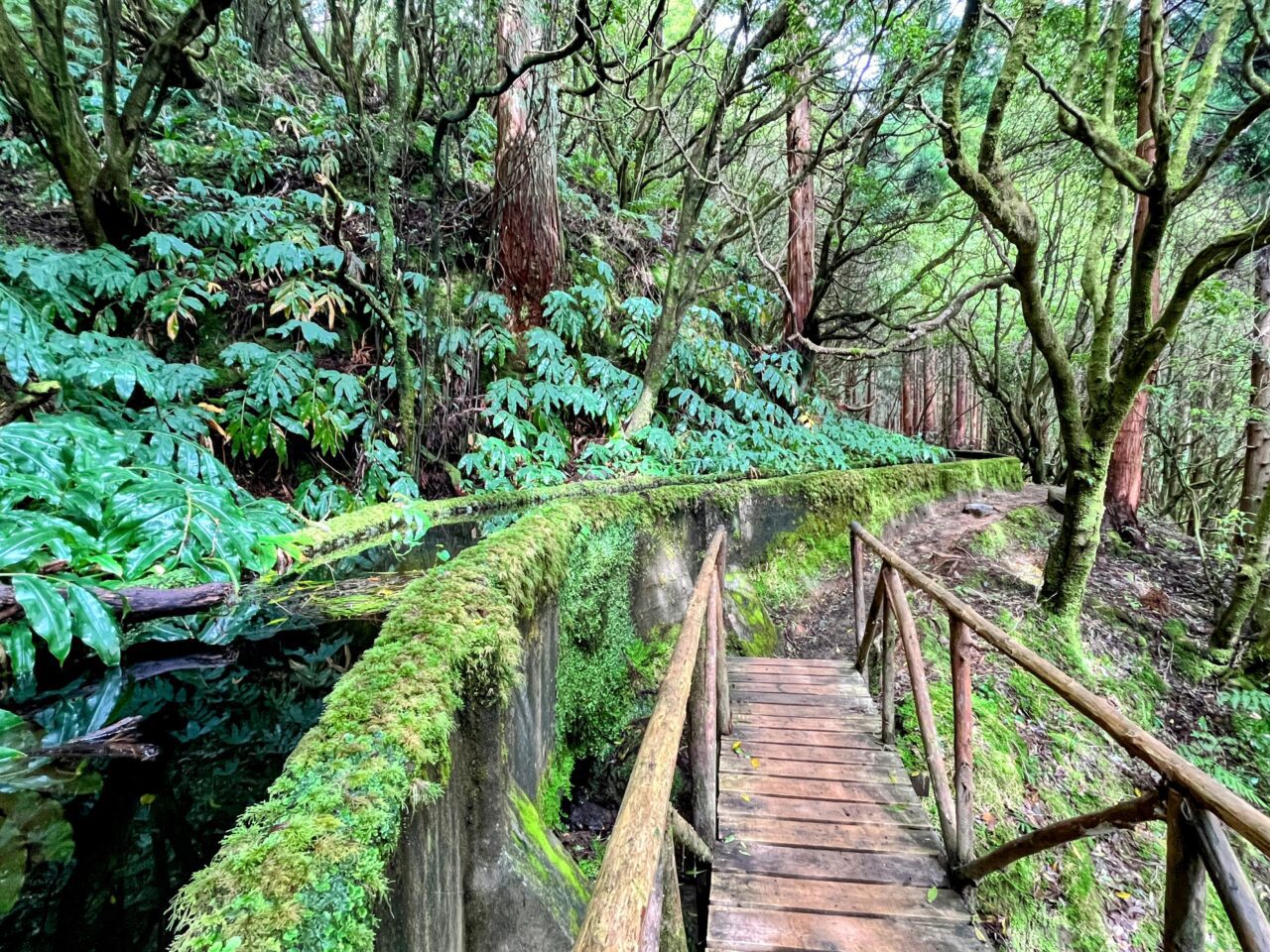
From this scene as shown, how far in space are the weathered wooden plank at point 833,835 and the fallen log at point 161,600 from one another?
256cm

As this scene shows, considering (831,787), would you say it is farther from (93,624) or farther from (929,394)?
(929,394)

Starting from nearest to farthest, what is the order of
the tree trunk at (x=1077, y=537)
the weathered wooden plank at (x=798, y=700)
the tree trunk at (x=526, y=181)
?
the weathered wooden plank at (x=798, y=700) < the tree trunk at (x=1077, y=537) < the tree trunk at (x=526, y=181)

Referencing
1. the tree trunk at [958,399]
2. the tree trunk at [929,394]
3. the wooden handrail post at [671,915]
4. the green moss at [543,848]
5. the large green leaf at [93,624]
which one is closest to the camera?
the large green leaf at [93,624]

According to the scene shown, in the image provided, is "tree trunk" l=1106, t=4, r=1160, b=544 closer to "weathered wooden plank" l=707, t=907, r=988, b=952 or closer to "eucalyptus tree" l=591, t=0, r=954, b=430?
"eucalyptus tree" l=591, t=0, r=954, b=430

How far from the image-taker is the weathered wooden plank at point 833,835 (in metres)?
2.70

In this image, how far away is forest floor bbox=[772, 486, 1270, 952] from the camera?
11.1ft

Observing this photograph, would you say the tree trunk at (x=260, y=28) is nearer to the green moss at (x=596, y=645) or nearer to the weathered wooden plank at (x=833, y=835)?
the green moss at (x=596, y=645)

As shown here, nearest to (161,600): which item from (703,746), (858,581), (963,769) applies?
(703,746)

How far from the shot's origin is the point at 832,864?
2625mm

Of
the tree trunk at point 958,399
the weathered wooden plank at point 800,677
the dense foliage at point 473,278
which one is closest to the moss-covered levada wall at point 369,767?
the dense foliage at point 473,278

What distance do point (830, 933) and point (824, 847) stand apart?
0.46 m

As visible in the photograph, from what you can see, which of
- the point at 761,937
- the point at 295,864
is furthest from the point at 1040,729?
the point at 295,864

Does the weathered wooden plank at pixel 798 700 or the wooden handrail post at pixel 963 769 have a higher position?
the wooden handrail post at pixel 963 769

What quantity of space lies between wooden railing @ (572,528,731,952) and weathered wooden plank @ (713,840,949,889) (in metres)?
0.22
